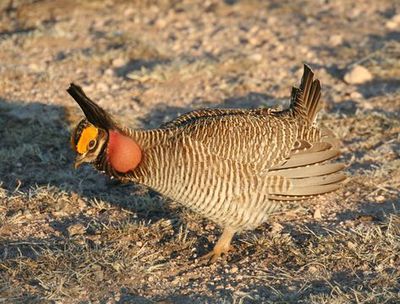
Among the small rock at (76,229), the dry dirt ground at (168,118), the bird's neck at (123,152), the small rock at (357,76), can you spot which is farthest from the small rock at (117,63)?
the bird's neck at (123,152)

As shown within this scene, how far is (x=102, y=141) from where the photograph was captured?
16.9 feet

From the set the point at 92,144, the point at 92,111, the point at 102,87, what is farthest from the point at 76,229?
the point at 102,87

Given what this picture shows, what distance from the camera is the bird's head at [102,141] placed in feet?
16.6

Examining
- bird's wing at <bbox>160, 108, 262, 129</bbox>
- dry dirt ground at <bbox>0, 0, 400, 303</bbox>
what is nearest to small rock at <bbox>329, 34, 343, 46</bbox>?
dry dirt ground at <bbox>0, 0, 400, 303</bbox>

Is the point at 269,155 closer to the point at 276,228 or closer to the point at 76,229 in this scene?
the point at 276,228

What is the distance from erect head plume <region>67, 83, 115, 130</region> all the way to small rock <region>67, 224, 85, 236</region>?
3.14ft

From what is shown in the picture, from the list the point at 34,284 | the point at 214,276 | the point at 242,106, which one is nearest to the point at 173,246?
the point at 214,276

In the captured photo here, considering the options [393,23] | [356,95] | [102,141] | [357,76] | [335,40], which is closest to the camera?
[102,141]

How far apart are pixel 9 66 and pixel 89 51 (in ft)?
3.26

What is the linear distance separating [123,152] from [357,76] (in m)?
4.07

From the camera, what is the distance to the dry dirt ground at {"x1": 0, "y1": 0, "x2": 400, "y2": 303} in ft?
16.3

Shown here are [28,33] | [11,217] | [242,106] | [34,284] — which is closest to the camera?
[34,284]

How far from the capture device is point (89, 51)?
30.5 ft

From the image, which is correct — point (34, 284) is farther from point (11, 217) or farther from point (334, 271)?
point (334, 271)
